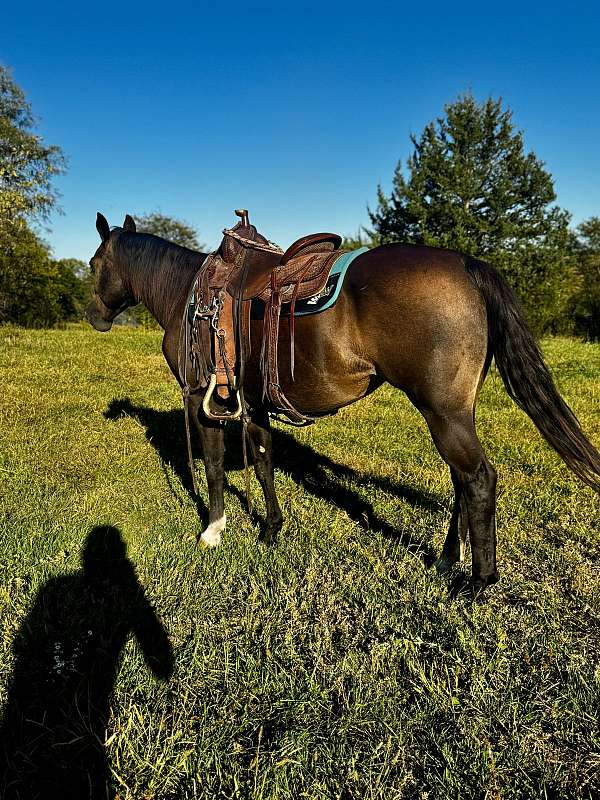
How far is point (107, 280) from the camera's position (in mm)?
4297

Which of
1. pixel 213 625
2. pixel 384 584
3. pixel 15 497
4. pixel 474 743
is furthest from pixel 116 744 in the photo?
pixel 15 497

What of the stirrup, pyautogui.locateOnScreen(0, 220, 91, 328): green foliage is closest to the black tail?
the stirrup

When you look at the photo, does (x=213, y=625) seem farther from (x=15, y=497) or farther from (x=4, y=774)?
(x=15, y=497)

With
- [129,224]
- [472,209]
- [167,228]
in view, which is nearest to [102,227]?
[129,224]

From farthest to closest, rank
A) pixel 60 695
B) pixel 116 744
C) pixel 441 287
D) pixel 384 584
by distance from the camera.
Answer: pixel 384 584 < pixel 441 287 < pixel 60 695 < pixel 116 744

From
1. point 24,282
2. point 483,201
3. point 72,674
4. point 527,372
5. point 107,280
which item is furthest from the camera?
point 483,201

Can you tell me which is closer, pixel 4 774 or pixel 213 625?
pixel 4 774

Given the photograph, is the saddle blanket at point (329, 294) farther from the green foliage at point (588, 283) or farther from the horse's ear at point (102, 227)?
the green foliage at point (588, 283)

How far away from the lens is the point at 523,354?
8.84ft

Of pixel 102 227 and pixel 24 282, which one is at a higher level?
pixel 24 282

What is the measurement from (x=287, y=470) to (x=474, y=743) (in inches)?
137

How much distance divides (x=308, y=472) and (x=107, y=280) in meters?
2.73

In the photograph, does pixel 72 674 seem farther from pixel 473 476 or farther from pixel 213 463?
pixel 473 476

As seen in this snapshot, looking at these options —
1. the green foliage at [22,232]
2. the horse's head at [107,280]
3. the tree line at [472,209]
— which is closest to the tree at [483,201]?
the tree line at [472,209]
